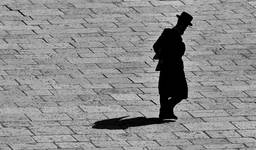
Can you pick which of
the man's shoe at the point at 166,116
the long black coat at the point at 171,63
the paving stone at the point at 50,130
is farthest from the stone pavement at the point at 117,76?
the long black coat at the point at 171,63

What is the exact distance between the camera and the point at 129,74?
66.3ft

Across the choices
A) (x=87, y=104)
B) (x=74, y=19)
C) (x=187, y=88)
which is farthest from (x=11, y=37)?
(x=187, y=88)

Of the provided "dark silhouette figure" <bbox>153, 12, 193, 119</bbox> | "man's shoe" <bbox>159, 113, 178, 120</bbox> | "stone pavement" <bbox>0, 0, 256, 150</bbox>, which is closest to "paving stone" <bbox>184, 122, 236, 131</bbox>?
"stone pavement" <bbox>0, 0, 256, 150</bbox>

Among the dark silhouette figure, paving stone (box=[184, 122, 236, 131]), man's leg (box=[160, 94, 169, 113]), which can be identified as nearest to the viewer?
the dark silhouette figure

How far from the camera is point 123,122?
18266mm

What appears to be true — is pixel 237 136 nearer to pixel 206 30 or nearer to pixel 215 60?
pixel 215 60

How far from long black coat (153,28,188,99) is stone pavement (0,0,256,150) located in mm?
553

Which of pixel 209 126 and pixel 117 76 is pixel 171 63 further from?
pixel 117 76

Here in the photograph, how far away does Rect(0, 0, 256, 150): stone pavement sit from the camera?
58.1 feet

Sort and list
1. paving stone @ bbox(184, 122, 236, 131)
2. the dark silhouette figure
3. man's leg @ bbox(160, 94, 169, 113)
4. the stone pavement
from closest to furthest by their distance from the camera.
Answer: the stone pavement, the dark silhouette figure, paving stone @ bbox(184, 122, 236, 131), man's leg @ bbox(160, 94, 169, 113)

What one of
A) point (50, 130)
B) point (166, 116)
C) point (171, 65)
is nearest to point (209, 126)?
point (166, 116)

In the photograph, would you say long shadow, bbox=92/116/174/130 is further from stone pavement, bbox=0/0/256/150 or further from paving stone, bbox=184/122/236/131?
paving stone, bbox=184/122/236/131

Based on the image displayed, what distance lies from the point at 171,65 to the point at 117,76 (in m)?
2.16

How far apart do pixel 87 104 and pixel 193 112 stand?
69.7 inches
